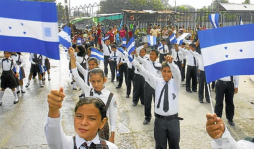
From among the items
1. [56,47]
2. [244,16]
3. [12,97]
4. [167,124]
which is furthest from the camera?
[244,16]

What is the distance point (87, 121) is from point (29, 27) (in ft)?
5.82

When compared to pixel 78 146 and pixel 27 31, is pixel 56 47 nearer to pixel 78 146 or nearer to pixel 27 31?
pixel 27 31

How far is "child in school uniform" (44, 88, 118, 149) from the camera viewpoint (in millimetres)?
1848

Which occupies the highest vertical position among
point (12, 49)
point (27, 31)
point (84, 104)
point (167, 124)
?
point (27, 31)

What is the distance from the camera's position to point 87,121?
199 cm

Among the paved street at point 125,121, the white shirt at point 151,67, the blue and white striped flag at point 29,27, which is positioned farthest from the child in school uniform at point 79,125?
the white shirt at point 151,67

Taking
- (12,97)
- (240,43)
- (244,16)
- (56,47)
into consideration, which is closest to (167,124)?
(240,43)

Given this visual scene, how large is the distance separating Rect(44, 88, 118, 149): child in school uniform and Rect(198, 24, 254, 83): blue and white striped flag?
1604 millimetres

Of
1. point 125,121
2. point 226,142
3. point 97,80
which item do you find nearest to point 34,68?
point 125,121

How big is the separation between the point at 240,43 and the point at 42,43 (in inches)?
89.3

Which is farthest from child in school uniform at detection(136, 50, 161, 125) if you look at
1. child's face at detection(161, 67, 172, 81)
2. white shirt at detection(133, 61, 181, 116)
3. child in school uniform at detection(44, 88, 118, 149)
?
child in school uniform at detection(44, 88, 118, 149)

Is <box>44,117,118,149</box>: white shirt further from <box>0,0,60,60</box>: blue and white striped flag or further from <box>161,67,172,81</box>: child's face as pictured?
<box>161,67,172,81</box>: child's face

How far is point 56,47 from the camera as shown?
3102 millimetres

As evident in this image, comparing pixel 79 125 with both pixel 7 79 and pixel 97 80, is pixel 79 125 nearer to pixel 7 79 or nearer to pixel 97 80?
pixel 97 80
